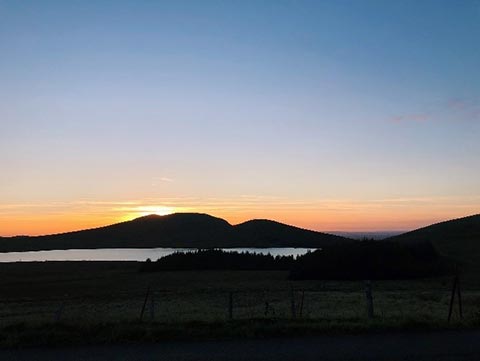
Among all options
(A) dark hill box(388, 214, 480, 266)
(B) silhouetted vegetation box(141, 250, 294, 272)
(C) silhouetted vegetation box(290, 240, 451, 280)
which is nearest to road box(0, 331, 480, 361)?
(C) silhouetted vegetation box(290, 240, 451, 280)

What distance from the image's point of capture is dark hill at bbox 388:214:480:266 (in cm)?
8832

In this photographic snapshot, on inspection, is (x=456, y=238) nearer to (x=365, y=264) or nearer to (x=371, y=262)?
(x=371, y=262)

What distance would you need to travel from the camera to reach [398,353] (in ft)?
35.4

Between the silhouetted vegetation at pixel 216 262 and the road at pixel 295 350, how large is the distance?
74.7 m

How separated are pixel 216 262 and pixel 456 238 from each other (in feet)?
182

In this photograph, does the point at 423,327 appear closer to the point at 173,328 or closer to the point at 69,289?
the point at 173,328

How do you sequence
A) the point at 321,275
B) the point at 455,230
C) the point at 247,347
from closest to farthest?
the point at 247,347 < the point at 321,275 < the point at 455,230

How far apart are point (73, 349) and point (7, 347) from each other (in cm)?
154

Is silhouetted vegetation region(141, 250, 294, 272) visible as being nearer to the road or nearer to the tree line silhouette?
the tree line silhouette

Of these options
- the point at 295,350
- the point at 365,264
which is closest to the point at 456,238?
the point at 365,264

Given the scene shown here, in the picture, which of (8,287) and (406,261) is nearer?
(8,287)

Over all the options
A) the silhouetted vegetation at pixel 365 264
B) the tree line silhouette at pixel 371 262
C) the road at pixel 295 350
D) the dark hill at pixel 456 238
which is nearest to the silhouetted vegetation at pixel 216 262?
the tree line silhouette at pixel 371 262

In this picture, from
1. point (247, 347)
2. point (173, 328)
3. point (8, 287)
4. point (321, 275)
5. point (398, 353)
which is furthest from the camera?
point (321, 275)

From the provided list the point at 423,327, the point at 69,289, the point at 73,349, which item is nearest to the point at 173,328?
the point at 73,349
